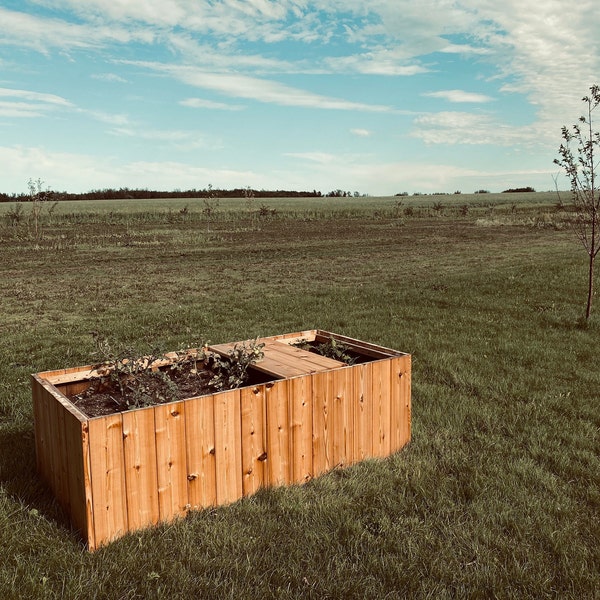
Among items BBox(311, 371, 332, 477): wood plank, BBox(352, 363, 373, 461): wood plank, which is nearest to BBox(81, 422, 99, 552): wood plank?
BBox(311, 371, 332, 477): wood plank

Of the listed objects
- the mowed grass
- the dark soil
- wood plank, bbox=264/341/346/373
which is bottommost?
the mowed grass

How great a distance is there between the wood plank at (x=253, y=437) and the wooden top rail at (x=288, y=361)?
1.29ft

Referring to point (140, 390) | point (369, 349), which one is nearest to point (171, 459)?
point (140, 390)

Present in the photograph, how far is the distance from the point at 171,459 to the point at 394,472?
1820 mm

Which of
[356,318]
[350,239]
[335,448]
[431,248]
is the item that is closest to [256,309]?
[356,318]

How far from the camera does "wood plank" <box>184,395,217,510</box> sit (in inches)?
151

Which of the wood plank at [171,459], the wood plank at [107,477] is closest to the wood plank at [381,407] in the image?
the wood plank at [171,459]

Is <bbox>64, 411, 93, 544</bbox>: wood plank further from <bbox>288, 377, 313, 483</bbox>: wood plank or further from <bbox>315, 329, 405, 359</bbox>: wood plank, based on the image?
<bbox>315, 329, 405, 359</bbox>: wood plank

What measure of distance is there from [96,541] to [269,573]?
43.5 inches

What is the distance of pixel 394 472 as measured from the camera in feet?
14.9

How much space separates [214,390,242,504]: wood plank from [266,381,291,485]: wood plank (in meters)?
0.25

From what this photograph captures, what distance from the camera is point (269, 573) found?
327cm

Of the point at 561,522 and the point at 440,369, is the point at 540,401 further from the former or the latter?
the point at 561,522

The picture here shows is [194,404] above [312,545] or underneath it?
above
